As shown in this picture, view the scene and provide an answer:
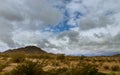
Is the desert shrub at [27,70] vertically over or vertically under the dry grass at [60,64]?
under

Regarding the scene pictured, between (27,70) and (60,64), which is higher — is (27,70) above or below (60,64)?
below

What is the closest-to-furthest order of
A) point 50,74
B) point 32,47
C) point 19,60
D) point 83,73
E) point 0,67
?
point 83,73, point 50,74, point 0,67, point 19,60, point 32,47

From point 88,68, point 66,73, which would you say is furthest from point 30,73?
point 88,68

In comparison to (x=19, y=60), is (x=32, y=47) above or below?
above

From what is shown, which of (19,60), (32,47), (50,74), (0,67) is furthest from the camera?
(32,47)

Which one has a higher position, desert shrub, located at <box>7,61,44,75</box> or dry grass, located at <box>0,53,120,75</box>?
dry grass, located at <box>0,53,120,75</box>

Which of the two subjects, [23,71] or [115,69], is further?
[115,69]

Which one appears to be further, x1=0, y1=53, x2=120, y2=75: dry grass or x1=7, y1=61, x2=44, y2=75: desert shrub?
x1=0, y1=53, x2=120, y2=75: dry grass

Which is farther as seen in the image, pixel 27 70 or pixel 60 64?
pixel 60 64

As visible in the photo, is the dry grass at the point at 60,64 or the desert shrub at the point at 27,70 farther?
the dry grass at the point at 60,64

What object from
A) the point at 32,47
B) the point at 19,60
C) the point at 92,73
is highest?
the point at 32,47

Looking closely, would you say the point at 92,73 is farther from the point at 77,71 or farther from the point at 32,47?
the point at 32,47

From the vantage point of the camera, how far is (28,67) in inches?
1168

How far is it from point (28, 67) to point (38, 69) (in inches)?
46.2
